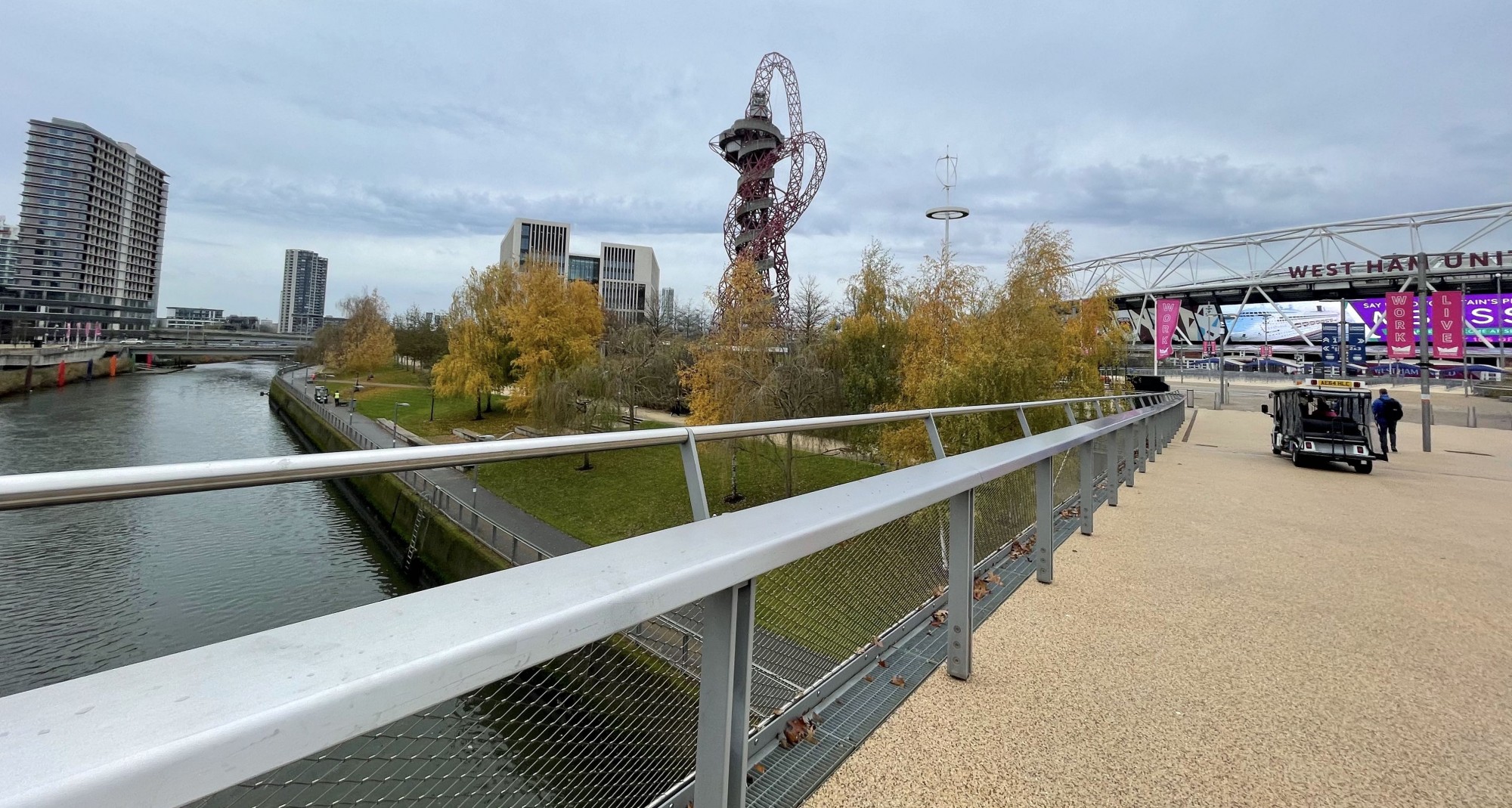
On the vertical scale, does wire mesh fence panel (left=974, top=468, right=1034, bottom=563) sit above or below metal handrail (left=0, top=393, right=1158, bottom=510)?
below

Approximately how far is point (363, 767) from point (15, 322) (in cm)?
10543

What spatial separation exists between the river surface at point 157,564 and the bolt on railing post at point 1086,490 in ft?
16.8

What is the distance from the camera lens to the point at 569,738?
1729 millimetres

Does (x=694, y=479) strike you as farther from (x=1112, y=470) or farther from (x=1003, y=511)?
(x=1112, y=470)

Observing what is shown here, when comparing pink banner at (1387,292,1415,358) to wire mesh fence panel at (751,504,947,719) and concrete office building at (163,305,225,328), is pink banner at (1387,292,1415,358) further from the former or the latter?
concrete office building at (163,305,225,328)

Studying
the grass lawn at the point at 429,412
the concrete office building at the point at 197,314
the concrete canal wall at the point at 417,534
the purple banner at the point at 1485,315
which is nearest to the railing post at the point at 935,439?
the concrete canal wall at the point at 417,534

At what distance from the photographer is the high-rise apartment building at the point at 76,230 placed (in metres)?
89.0

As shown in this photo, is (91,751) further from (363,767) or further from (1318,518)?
(1318,518)

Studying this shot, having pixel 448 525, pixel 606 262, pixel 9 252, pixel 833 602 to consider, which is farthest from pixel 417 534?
pixel 9 252

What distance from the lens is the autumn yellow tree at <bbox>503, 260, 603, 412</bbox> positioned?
23.6m

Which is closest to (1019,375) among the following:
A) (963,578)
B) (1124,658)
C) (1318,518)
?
(1318,518)

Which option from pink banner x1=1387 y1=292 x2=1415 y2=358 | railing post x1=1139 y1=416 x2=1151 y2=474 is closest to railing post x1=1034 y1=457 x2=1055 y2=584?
railing post x1=1139 y1=416 x2=1151 y2=474

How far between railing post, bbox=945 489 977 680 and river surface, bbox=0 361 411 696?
2.29m

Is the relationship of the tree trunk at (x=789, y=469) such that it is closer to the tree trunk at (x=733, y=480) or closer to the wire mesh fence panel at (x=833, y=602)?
the tree trunk at (x=733, y=480)
